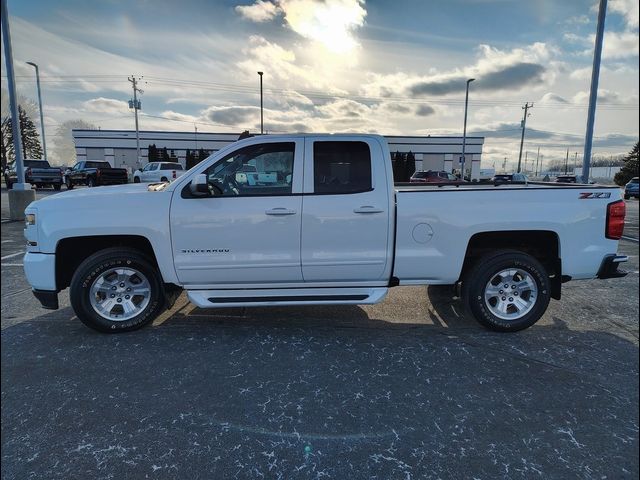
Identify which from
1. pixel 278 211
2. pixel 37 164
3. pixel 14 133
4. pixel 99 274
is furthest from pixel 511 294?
pixel 37 164

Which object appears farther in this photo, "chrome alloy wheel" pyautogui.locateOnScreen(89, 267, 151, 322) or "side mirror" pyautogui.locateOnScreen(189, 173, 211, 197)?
"chrome alloy wheel" pyautogui.locateOnScreen(89, 267, 151, 322)

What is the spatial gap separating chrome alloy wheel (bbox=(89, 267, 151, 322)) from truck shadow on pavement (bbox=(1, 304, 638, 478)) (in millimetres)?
245

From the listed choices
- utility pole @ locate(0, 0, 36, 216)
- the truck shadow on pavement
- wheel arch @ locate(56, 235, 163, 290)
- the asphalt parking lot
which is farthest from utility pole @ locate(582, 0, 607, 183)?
utility pole @ locate(0, 0, 36, 216)

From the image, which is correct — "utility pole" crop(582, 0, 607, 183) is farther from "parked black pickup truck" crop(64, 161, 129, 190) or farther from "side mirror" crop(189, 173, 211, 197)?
"parked black pickup truck" crop(64, 161, 129, 190)

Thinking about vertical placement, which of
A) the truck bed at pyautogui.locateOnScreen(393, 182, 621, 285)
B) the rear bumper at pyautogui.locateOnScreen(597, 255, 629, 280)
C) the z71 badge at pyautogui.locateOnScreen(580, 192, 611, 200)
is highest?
the z71 badge at pyautogui.locateOnScreen(580, 192, 611, 200)

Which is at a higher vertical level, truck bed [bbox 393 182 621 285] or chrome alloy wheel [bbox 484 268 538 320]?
truck bed [bbox 393 182 621 285]

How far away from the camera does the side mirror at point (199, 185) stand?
3936mm

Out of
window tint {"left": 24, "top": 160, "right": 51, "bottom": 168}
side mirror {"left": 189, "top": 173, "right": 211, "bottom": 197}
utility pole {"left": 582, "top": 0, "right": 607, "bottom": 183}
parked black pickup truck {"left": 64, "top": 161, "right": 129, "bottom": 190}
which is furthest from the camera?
window tint {"left": 24, "top": 160, "right": 51, "bottom": 168}

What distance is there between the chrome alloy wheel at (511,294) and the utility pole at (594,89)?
8933mm

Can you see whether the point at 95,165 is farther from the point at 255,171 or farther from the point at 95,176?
the point at 255,171

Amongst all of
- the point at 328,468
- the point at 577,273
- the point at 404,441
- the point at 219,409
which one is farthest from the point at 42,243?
the point at 577,273

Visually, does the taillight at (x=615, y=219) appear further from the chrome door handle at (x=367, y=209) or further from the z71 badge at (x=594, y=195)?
the chrome door handle at (x=367, y=209)

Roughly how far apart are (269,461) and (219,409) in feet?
2.17

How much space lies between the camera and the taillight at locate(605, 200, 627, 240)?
4.20 m
